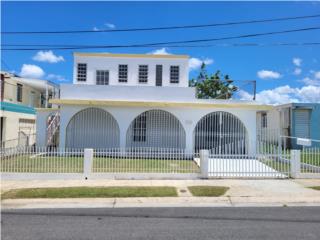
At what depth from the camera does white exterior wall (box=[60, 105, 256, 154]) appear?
16812 mm

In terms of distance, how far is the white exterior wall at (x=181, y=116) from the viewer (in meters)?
16.8

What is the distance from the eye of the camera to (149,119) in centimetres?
1811

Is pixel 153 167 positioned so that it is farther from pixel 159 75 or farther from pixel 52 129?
pixel 52 129

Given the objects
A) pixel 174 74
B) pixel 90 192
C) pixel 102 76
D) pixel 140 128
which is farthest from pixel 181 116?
pixel 90 192

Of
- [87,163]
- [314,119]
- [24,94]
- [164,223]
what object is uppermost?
[24,94]

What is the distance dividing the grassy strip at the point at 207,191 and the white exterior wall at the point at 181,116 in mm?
7216

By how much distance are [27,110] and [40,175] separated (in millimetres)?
14013

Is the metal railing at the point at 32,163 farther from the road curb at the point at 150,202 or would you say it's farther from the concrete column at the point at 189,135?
the concrete column at the point at 189,135

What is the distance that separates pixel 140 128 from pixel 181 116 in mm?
2694

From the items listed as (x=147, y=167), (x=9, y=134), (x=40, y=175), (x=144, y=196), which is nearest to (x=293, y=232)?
(x=144, y=196)

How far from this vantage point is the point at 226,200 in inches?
330

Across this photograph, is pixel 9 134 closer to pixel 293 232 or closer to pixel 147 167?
pixel 147 167

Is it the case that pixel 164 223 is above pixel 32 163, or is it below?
below

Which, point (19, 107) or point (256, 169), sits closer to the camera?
point (256, 169)
